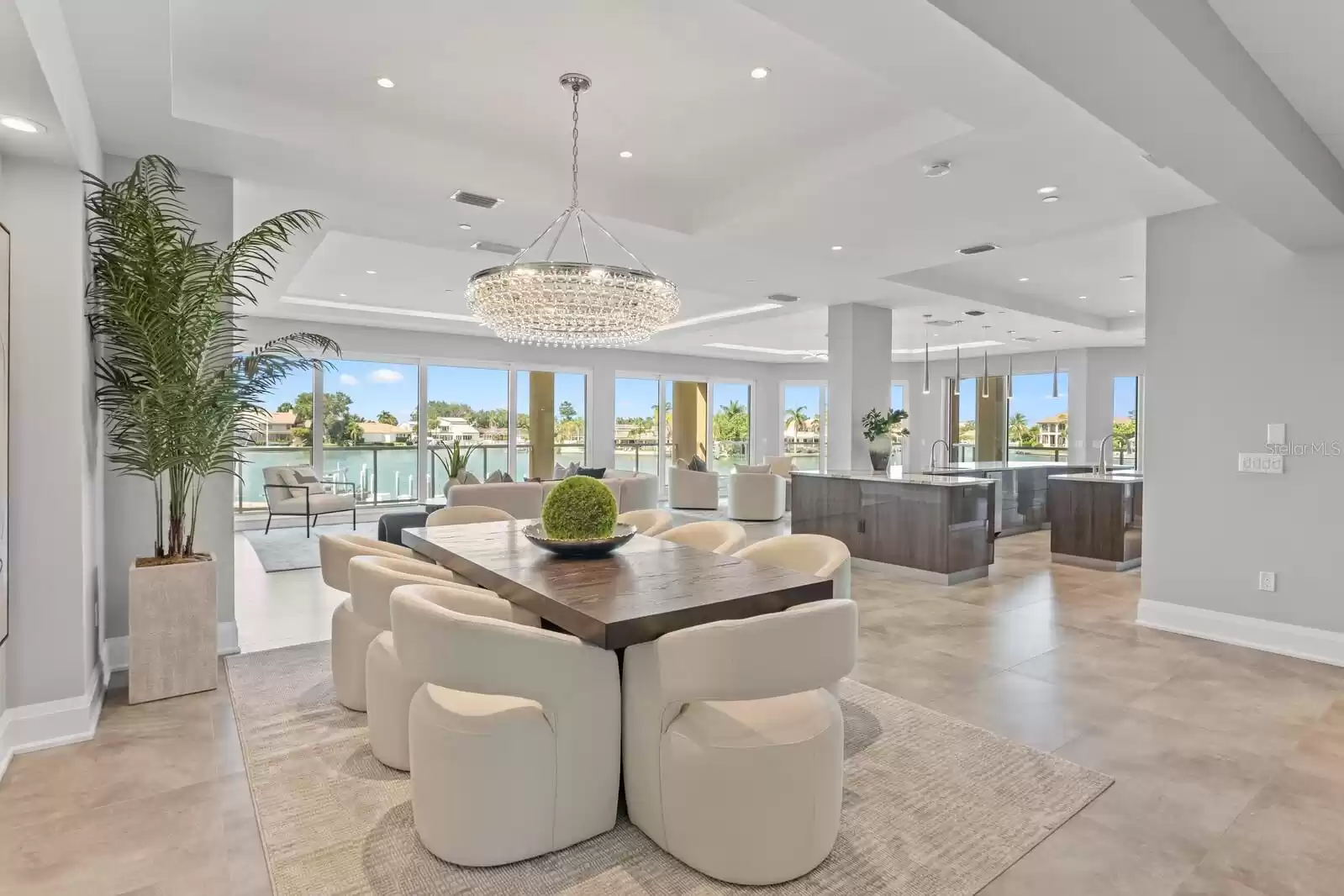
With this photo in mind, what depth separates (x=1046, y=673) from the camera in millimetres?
A: 3748

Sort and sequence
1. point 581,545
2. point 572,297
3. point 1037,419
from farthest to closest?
1. point 1037,419
2. point 572,297
3. point 581,545

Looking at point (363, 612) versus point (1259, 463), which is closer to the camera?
point (363, 612)

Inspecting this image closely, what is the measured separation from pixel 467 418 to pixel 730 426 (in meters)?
5.52

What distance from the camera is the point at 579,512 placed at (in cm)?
319

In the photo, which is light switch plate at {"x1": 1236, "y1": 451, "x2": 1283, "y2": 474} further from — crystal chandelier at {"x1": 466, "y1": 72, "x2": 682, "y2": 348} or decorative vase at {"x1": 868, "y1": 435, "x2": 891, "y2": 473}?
crystal chandelier at {"x1": 466, "y1": 72, "x2": 682, "y2": 348}

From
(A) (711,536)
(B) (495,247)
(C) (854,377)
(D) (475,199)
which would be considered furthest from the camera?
(C) (854,377)

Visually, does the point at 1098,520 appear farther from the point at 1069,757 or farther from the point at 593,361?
the point at 593,361

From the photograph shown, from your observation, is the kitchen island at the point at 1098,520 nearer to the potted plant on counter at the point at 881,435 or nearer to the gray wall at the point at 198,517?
the potted plant on counter at the point at 881,435

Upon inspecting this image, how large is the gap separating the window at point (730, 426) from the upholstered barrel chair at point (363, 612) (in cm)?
1084

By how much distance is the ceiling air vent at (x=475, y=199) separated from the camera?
166 inches

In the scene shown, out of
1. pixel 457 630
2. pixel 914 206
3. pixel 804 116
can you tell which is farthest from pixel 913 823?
pixel 914 206

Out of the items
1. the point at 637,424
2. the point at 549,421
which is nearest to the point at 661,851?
the point at 549,421

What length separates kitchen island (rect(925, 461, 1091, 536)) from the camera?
8.49m

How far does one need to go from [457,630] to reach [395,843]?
0.81 meters
